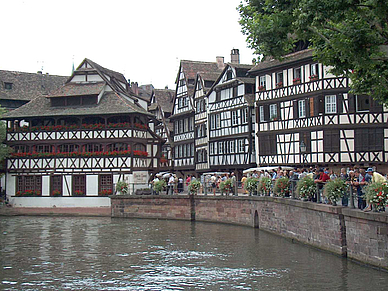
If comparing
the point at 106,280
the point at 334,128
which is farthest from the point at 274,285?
the point at 334,128

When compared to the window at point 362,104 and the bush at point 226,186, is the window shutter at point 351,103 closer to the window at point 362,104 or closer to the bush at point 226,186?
the window at point 362,104

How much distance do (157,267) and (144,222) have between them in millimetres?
20477

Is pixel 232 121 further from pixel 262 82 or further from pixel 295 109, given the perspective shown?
pixel 295 109

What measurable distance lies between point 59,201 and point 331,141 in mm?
23726

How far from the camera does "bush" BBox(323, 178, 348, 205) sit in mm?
22562

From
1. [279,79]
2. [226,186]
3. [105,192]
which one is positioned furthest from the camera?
[105,192]

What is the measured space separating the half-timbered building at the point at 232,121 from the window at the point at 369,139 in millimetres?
10997

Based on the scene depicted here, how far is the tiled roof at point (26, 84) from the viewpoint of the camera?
63562 millimetres

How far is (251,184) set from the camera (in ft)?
119

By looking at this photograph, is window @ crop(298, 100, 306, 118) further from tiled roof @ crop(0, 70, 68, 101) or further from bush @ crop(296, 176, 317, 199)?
tiled roof @ crop(0, 70, 68, 101)

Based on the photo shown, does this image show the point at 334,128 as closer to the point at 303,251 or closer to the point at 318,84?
the point at 318,84

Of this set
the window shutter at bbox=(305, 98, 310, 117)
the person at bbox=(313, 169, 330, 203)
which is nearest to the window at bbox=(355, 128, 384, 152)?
the window shutter at bbox=(305, 98, 310, 117)

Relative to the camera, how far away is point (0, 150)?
51125mm

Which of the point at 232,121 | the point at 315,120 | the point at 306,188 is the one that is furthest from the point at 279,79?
the point at 306,188
